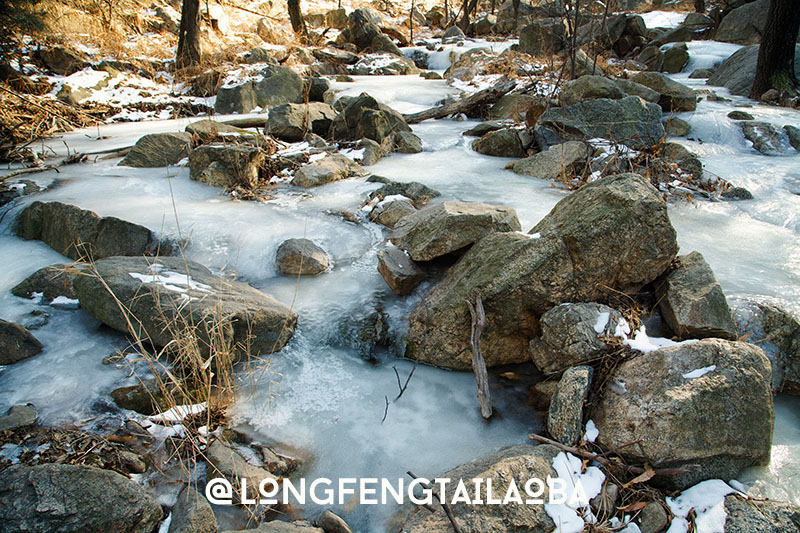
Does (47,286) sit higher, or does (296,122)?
(296,122)

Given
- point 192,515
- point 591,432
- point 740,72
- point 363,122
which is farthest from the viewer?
point 740,72

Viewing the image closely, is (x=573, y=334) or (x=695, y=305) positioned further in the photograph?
(x=695, y=305)

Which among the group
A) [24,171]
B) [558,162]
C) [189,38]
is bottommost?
[558,162]

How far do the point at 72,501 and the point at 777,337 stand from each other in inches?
138

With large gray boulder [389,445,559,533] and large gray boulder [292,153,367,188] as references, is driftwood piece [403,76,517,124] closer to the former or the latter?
large gray boulder [292,153,367,188]

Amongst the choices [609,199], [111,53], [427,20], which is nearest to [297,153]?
[609,199]

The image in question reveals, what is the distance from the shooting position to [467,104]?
8508 millimetres

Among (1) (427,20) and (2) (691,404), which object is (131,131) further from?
(1) (427,20)

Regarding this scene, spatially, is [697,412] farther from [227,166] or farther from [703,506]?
[227,166]

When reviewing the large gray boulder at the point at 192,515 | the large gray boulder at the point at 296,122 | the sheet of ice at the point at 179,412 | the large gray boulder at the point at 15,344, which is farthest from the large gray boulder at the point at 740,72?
the large gray boulder at the point at 15,344

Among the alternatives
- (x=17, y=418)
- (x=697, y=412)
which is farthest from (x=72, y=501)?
(x=697, y=412)

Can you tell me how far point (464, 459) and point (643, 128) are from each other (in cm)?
511

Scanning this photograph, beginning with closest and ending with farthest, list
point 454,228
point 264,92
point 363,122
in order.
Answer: point 454,228 → point 363,122 → point 264,92

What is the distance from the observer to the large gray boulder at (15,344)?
8.80 ft
